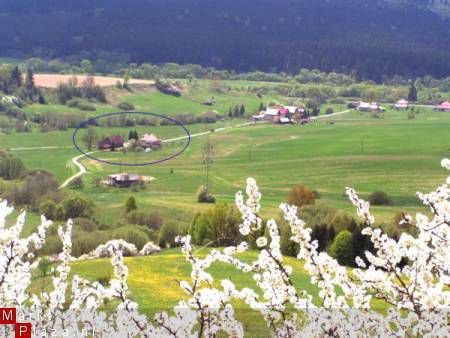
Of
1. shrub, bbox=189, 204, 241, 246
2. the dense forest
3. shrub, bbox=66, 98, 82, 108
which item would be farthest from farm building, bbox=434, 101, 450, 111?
shrub, bbox=189, 204, 241, 246

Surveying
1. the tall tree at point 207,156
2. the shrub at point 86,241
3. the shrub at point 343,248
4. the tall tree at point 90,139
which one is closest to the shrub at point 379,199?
the tall tree at point 207,156

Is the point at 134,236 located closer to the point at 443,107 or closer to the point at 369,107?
the point at 369,107

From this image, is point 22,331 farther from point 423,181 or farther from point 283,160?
point 283,160

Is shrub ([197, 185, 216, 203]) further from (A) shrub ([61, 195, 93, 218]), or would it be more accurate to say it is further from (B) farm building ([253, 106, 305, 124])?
(B) farm building ([253, 106, 305, 124])

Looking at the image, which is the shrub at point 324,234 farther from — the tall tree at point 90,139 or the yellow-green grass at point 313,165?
the tall tree at point 90,139

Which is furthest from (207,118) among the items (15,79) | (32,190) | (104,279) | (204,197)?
(104,279)

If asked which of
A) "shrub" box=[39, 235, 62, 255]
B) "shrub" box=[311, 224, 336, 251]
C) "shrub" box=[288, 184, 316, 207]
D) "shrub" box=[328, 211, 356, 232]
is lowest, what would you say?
"shrub" box=[288, 184, 316, 207]

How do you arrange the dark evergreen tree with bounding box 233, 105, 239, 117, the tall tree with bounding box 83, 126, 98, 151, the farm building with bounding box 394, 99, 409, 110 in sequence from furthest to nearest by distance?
1. the farm building with bounding box 394, 99, 409, 110
2. the dark evergreen tree with bounding box 233, 105, 239, 117
3. the tall tree with bounding box 83, 126, 98, 151
